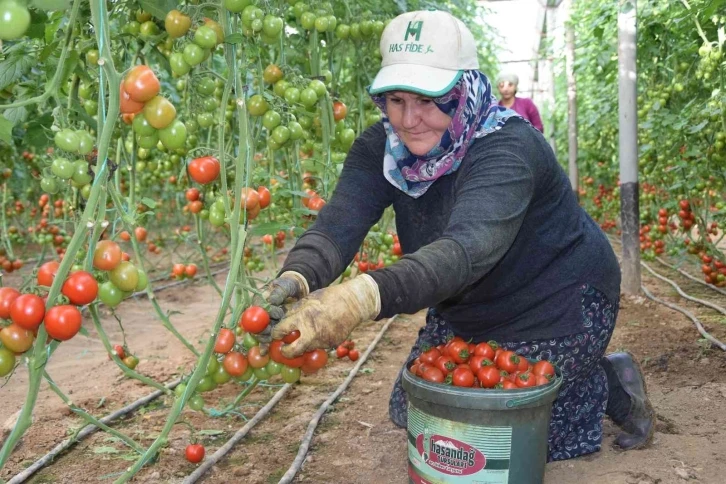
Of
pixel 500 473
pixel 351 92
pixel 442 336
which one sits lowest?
pixel 500 473

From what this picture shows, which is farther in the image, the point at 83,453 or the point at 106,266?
the point at 83,453

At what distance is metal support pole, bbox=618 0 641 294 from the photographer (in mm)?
4152

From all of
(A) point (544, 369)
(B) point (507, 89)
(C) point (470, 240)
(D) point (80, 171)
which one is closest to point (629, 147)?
(B) point (507, 89)

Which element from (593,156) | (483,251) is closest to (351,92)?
(483,251)

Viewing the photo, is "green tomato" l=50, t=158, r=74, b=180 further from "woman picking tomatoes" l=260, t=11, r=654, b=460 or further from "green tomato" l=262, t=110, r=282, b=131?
"green tomato" l=262, t=110, r=282, b=131

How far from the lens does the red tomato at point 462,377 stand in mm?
1751

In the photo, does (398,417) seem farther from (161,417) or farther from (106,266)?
(106,266)

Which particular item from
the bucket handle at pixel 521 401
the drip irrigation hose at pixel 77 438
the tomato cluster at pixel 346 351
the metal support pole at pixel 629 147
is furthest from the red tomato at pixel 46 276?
the metal support pole at pixel 629 147

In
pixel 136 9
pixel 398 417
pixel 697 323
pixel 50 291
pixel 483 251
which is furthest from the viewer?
pixel 697 323

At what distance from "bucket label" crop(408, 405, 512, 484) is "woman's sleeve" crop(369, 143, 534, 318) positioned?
0.36 metres

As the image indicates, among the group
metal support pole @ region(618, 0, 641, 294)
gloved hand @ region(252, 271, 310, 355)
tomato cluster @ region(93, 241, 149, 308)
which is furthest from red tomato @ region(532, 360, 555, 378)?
metal support pole @ region(618, 0, 641, 294)

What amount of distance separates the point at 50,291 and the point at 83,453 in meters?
1.21

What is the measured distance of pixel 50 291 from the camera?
A: 121 centimetres

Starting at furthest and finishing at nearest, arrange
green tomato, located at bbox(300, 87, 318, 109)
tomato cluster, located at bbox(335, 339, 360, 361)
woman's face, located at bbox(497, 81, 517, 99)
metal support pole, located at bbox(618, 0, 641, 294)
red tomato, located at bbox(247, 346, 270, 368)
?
woman's face, located at bbox(497, 81, 517, 99), metal support pole, located at bbox(618, 0, 641, 294), tomato cluster, located at bbox(335, 339, 360, 361), green tomato, located at bbox(300, 87, 318, 109), red tomato, located at bbox(247, 346, 270, 368)
